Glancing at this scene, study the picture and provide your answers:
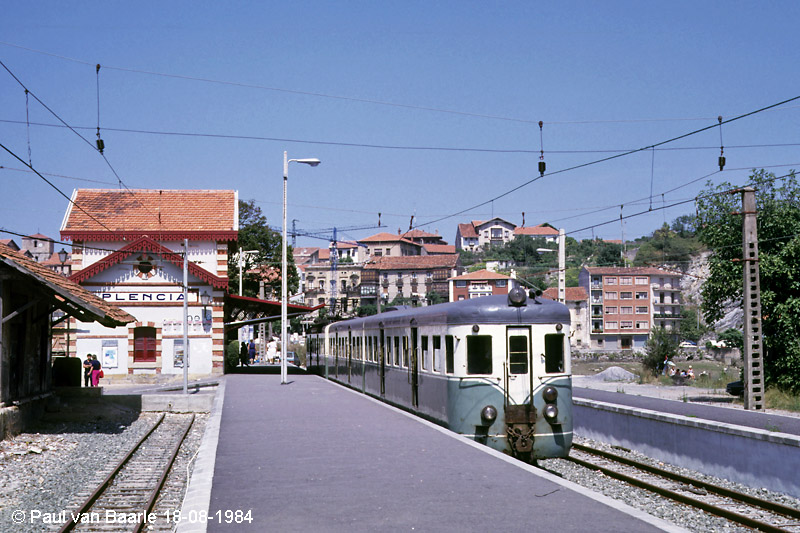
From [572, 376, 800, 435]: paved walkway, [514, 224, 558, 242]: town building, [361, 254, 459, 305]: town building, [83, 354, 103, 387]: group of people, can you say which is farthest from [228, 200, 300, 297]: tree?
[514, 224, 558, 242]: town building

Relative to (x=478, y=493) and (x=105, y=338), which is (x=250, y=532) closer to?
(x=478, y=493)

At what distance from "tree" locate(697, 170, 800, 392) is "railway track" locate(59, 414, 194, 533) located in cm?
1645

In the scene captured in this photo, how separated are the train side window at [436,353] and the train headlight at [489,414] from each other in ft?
4.75

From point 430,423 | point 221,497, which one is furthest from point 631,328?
point 221,497

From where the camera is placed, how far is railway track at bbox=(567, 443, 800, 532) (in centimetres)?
1059

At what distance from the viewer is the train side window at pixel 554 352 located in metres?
14.6

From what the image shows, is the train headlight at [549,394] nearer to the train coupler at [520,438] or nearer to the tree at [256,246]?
the train coupler at [520,438]

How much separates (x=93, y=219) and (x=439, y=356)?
93.7ft

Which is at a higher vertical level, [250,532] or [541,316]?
[541,316]

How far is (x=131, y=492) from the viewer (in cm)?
1254

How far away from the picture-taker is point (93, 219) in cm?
3919

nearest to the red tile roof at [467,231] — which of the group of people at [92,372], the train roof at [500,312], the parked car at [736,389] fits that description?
the group of people at [92,372]

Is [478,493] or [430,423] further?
[430,423]

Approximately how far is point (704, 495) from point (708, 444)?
2.45m
